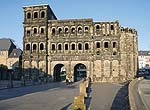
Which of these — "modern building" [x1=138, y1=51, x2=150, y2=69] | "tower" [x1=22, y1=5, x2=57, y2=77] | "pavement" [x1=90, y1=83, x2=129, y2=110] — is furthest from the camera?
"modern building" [x1=138, y1=51, x2=150, y2=69]

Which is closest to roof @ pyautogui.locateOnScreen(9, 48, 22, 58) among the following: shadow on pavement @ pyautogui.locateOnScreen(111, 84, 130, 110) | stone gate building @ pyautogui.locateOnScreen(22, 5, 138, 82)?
stone gate building @ pyautogui.locateOnScreen(22, 5, 138, 82)

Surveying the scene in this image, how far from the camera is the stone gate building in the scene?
5000 cm

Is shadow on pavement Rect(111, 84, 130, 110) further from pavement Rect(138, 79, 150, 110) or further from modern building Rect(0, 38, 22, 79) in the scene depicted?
modern building Rect(0, 38, 22, 79)

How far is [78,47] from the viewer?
5100 cm

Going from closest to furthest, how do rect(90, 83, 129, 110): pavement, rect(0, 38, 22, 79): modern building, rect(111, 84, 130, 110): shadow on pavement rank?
1. rect(111, 84, 130, 110): shadow on pavement
2. rect(90, 83, 129, 110): pavement
3. rect(0, 38, 22, 79): modern building

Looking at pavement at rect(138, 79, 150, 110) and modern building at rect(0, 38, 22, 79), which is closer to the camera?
pavement at rect(138, 79, 150, 110)

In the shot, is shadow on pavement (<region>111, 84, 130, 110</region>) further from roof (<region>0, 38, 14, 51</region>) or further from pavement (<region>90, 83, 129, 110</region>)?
roof (<region>0, 38, 14, 51</region>)

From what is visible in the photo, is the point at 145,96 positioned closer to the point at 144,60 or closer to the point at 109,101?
the point at 109,101

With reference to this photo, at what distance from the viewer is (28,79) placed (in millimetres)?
51969

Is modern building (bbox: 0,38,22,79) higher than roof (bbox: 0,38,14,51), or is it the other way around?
roof (bbox: 0,38,14,51)

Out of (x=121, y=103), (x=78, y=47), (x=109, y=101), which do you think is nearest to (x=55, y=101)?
(x=109, y=101)

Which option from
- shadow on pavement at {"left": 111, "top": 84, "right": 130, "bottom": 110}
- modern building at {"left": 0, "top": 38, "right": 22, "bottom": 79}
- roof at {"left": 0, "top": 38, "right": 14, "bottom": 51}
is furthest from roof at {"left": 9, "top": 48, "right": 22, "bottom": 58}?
shadow on pavement at {"left": 111, "top": 84, "right": 130, "bottom": 110}

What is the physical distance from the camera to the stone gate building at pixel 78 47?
1969 inches

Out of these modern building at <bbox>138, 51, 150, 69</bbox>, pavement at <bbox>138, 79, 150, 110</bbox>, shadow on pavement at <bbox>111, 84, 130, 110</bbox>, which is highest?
modern building at <bbox>138, 51, 150, 69</bbox>
